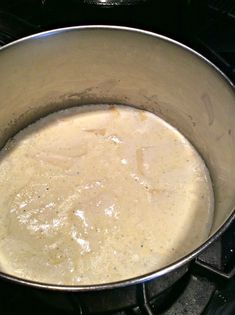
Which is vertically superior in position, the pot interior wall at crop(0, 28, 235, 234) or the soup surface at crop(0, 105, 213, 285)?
the pot interior wall at crop(0, 28, 235, 234)

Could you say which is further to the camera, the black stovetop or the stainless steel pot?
the stainless steel pot

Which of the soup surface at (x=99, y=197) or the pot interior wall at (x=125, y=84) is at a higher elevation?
the pot interior wall at (x=125, y=84)

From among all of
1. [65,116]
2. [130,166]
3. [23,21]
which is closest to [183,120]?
[130,166]

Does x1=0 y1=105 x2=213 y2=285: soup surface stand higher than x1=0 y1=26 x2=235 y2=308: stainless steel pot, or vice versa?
x1=0 y1=26 x2=235 y2=308: stainless steel pot

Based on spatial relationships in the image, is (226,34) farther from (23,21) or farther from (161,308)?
(161,308)

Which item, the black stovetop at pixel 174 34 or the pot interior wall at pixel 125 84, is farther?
the pot interior wall at pixel 125 84
